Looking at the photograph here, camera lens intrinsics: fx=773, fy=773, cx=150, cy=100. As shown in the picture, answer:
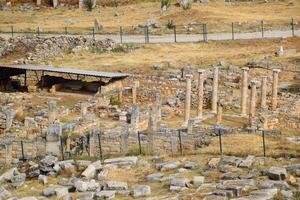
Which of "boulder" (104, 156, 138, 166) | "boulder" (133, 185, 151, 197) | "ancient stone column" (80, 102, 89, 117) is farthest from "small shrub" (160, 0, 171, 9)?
"boulder" (133, 185, 151, 197)

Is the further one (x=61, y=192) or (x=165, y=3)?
(x=165, y=3)

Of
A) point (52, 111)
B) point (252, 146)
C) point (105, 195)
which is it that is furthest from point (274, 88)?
point (105, 195)

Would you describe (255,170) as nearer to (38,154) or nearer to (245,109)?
(38,154)

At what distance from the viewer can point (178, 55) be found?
49.7 meters

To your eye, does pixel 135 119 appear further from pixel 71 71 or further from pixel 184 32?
pixel 184 32

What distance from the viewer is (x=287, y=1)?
231ft

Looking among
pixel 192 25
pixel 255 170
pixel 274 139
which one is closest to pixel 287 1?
pixel 192 25

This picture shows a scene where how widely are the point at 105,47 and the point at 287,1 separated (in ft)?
79.8

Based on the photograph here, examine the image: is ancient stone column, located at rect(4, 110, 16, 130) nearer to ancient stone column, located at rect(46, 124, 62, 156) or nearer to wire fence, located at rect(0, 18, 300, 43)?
ancient stone column, located at rect(46, 124, 62, 156)

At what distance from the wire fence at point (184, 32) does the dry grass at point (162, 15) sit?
303mm

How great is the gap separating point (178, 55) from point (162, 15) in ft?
55.8

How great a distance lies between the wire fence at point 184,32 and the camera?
55.7m

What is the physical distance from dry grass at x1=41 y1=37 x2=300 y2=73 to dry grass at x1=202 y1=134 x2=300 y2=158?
60.0 ft

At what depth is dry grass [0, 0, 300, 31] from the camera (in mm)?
61281
